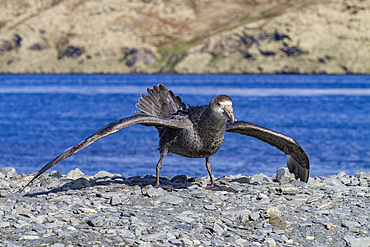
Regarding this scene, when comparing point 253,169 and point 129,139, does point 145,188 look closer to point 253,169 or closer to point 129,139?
point 253,169

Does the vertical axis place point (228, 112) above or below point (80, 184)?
above

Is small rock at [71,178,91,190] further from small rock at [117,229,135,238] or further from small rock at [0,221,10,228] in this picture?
small rock at [117,229,135,238]

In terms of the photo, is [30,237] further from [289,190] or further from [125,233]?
[289,190]

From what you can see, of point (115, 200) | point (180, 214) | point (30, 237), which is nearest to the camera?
point (30, 237)

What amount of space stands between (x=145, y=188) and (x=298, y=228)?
3.19m

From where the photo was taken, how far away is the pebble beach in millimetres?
8750

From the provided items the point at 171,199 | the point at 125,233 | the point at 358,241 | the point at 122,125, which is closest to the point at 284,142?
the point at 171,199

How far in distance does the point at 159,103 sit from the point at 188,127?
161cm

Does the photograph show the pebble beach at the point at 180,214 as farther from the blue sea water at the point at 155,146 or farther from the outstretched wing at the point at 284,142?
the blue sea water at the point at 155,146

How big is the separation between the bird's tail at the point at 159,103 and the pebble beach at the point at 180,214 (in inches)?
61.7

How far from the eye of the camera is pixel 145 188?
1136cm

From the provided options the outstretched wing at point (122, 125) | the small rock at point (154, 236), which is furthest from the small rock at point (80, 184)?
the small rock at point (154, 236)

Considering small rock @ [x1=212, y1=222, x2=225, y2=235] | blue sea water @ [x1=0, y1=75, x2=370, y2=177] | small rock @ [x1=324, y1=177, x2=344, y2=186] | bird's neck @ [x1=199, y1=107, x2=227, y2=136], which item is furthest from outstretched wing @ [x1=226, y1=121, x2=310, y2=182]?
blue sea water @ [x1=0, y1=75, x2=370, y2=177]

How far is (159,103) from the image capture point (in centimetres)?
1250
